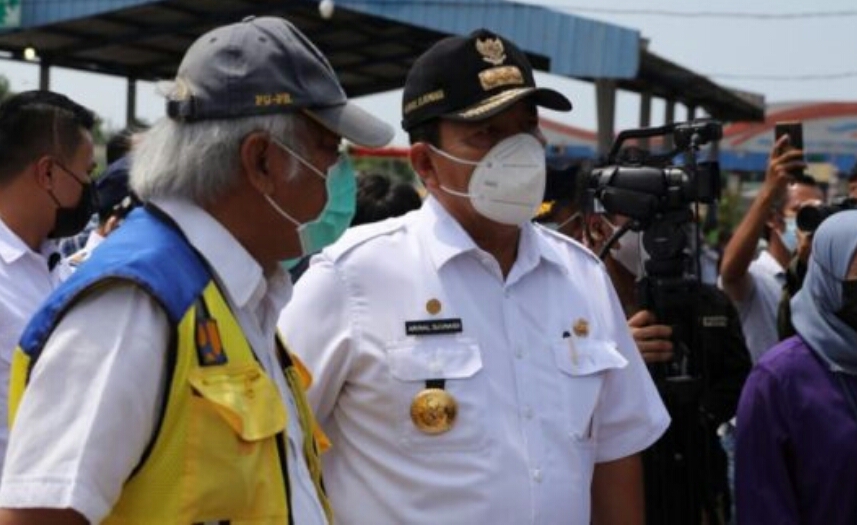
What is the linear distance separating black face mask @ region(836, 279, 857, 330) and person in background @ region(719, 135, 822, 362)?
56.6 inches

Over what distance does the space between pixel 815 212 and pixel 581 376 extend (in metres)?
2.18

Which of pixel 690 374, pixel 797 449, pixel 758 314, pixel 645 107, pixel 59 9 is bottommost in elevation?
pixel 645 107

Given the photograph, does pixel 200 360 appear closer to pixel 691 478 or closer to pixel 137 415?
pixel 137 415

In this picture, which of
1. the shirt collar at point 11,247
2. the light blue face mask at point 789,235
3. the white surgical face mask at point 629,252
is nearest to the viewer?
the white surgical face mask at point 629,252

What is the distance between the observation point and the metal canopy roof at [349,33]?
629 inches

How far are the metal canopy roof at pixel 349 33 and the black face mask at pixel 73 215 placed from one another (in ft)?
39.8

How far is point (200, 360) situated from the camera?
1.82 m

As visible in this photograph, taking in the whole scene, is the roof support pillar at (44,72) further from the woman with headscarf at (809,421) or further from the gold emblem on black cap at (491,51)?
the gold emblem on black cap at (491,51)

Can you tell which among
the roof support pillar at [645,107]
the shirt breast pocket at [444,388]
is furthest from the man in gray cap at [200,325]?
the roof support pillar at [645,107]

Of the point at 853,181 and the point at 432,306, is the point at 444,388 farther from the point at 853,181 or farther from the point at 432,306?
the point at 853,181

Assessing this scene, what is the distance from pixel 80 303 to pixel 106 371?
11 cm

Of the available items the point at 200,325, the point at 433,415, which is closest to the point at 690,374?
the point at 433,415

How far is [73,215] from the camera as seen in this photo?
4234mm

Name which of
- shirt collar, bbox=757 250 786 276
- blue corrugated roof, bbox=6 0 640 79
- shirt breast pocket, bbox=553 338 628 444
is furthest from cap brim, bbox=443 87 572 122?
blue corrugated roof, bbox=6 0 640 79
